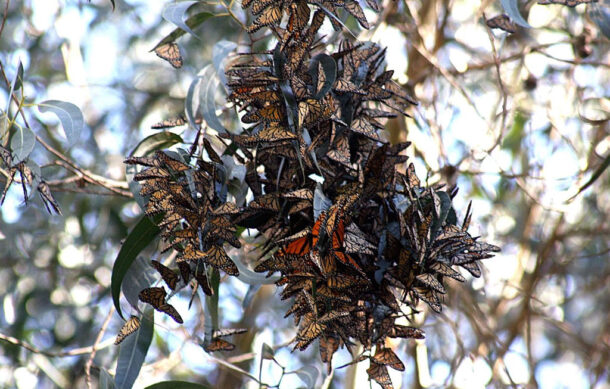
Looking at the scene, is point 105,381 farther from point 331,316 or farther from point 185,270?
point 331,316

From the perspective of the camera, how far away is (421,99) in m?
1.60

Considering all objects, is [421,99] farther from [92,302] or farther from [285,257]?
[92,302]

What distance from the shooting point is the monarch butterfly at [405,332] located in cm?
78

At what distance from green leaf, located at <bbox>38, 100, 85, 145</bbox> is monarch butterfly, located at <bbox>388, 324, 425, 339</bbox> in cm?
46

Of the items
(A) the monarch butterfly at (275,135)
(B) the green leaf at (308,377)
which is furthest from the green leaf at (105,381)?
(A) the monarch butterfly at (275,135)

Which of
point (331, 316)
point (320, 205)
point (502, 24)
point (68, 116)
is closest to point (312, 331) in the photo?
point (331, 316)

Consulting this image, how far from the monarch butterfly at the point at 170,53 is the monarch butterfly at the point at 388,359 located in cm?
46

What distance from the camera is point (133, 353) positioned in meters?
0.85

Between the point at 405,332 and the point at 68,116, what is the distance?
513 mm

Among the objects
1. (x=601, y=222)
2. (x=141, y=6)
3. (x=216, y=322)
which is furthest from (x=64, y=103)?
(x=601, y=222)

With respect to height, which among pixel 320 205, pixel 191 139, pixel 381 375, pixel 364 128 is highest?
pixel 191 139

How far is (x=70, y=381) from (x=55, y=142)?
0.70 m

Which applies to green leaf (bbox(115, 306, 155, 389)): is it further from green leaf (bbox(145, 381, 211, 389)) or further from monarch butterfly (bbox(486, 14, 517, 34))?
monarch butterfly (bbox(486, 14, 517, 34))

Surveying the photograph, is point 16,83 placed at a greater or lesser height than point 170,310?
greater
